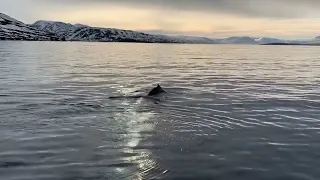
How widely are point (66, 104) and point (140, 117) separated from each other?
5761 millimetres

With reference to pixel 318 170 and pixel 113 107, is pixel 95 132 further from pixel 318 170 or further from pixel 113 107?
pixel 318 170

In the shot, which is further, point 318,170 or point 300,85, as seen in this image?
point 300,85

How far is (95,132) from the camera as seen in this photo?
1491 cm

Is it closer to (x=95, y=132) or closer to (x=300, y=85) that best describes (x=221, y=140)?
(x=95, y=132)

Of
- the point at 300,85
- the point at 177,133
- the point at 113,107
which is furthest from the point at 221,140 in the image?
the point at 300,85

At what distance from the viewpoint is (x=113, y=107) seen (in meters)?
20.7

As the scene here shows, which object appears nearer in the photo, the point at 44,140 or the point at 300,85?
the point at 44,140

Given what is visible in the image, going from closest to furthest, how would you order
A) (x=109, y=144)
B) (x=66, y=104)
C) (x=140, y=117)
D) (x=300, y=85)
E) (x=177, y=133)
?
1. (x=109, y=144)
2. (x=177, y=133)
3. (x=140, y=117)
4. (x=66, y=104)
5. (x=300, y=85)

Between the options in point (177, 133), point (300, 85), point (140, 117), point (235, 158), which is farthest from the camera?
point (300, 85)

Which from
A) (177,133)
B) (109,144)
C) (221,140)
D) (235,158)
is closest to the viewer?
(235,158)

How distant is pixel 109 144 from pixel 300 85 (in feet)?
87.0

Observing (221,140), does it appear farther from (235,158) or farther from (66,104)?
(66,104)

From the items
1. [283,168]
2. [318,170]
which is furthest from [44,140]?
[318,170]

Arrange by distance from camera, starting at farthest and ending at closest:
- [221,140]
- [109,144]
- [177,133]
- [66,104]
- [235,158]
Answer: [66,104]
[177,133]
[221,140]
[109,144]
[235,158]
